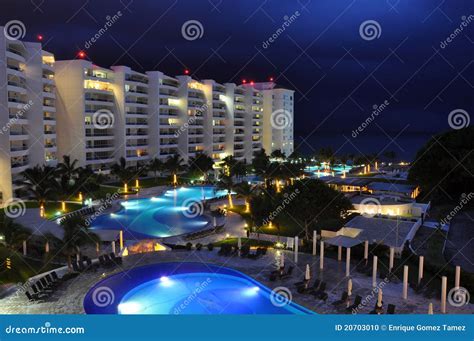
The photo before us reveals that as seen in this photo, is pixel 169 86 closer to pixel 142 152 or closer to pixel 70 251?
pixel 142 152

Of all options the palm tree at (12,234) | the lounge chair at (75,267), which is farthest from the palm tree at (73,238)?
the palm tree at (12,234)

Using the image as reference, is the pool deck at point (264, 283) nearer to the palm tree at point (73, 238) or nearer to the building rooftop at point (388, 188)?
the palm tree at point (73, 238)

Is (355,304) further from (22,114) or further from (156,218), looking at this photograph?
(22,114)

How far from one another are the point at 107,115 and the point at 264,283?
43.6m

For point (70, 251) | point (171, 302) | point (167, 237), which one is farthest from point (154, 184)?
point (171, 302)

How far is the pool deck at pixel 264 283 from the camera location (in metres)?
15.9

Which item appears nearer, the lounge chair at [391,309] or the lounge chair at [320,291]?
the lounge chair at [391,309]

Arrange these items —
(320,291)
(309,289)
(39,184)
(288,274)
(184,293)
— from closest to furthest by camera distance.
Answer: (320,291), (309,289), (184,293), (288,274), (39,184)

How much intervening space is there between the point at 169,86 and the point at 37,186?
36.2 meters

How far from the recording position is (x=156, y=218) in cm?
3516

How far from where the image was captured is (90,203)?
122ft

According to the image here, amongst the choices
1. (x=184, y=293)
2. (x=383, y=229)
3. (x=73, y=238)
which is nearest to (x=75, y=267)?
(x=73, y=238)

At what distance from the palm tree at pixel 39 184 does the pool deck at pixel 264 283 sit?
43.6 ft

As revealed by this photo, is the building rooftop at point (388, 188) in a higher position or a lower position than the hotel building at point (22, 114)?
lower
